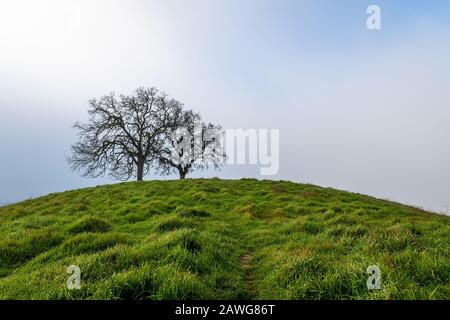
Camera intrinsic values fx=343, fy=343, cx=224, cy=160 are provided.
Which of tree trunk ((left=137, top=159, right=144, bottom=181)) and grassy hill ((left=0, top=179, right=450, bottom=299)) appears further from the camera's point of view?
tree trunk ((left=137, top=159, right=144, bottom=181))

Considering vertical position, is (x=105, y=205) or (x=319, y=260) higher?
(x=319, y=260)

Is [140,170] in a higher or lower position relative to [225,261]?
lower

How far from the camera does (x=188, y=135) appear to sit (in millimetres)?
47250

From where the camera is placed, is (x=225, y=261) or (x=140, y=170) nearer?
(x=225, y=261)

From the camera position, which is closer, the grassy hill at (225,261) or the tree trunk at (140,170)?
the grassy hill at (225,261)

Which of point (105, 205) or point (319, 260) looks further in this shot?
point (105, 205)
